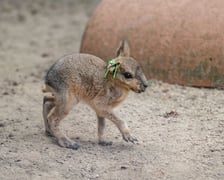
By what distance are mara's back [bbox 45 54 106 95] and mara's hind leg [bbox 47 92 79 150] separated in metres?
0.10

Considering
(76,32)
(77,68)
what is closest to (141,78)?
(77,68)

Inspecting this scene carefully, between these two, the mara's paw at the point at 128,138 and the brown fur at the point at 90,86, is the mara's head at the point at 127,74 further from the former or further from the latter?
the mara's paw at the point at 128,138

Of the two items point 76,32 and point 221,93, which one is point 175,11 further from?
point 76,32

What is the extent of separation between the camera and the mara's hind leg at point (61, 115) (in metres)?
6.56

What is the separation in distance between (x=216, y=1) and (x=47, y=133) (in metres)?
3.15

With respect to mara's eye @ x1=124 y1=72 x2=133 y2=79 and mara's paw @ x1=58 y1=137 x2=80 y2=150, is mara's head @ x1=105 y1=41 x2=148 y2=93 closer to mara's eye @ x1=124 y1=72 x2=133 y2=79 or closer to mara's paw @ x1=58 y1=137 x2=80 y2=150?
mara's eye @ x1=124 y1=72 x2=133 y2=79

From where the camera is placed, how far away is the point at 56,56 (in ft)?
35.9

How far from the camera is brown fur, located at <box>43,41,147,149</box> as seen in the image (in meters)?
6.54

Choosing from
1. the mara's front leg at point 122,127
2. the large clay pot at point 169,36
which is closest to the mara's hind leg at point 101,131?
the mara's front leg at point 122,127

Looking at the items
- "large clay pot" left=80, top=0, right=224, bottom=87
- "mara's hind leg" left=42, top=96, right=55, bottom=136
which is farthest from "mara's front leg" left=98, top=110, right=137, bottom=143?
"large clay pot" left=80, top=0, right=224, bottom=87

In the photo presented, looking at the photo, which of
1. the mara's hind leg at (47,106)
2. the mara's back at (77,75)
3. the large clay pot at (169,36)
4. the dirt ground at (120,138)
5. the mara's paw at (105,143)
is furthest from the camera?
the large clay pot at (169,36)

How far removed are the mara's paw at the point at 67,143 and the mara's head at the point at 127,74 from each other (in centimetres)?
85

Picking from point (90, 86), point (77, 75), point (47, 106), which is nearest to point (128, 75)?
point (90, 86)

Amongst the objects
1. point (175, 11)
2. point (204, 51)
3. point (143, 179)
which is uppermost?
point (175, 11)
